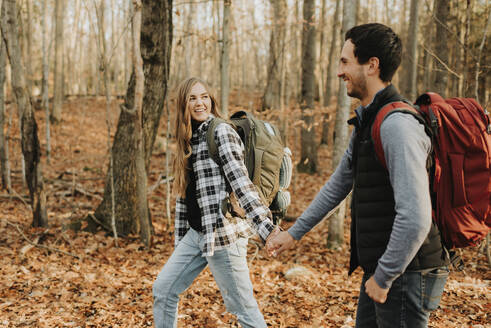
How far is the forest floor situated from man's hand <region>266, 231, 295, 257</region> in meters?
1.38

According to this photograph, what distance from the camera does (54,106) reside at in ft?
58.8

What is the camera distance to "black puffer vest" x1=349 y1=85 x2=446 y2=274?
1682 millimetres

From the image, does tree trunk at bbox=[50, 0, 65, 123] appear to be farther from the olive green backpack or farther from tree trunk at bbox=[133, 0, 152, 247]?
the olive green backpack

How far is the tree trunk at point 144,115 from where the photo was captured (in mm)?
6250

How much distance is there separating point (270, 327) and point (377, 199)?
2.84 meters

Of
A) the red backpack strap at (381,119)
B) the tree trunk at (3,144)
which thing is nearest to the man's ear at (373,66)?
the red backpack strap at (381,119)

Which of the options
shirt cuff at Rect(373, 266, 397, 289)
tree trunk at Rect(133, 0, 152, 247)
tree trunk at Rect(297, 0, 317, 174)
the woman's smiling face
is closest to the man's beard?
shirt cuff at Rect(373, 266, 397, 289)

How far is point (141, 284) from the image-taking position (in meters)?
5.06

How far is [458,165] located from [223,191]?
1.45 metres

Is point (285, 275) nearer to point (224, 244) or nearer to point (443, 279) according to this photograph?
point (224, 244)

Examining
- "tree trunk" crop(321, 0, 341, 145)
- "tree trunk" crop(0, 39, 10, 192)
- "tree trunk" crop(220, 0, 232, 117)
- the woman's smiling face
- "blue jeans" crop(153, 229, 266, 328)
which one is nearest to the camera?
"blue jeans" crop(153, 229, 266, 328)

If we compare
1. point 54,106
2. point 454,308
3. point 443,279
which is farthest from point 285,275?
point 54,106

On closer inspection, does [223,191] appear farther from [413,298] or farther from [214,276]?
[413,298]

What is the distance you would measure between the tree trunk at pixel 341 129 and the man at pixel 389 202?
13.4 feet
